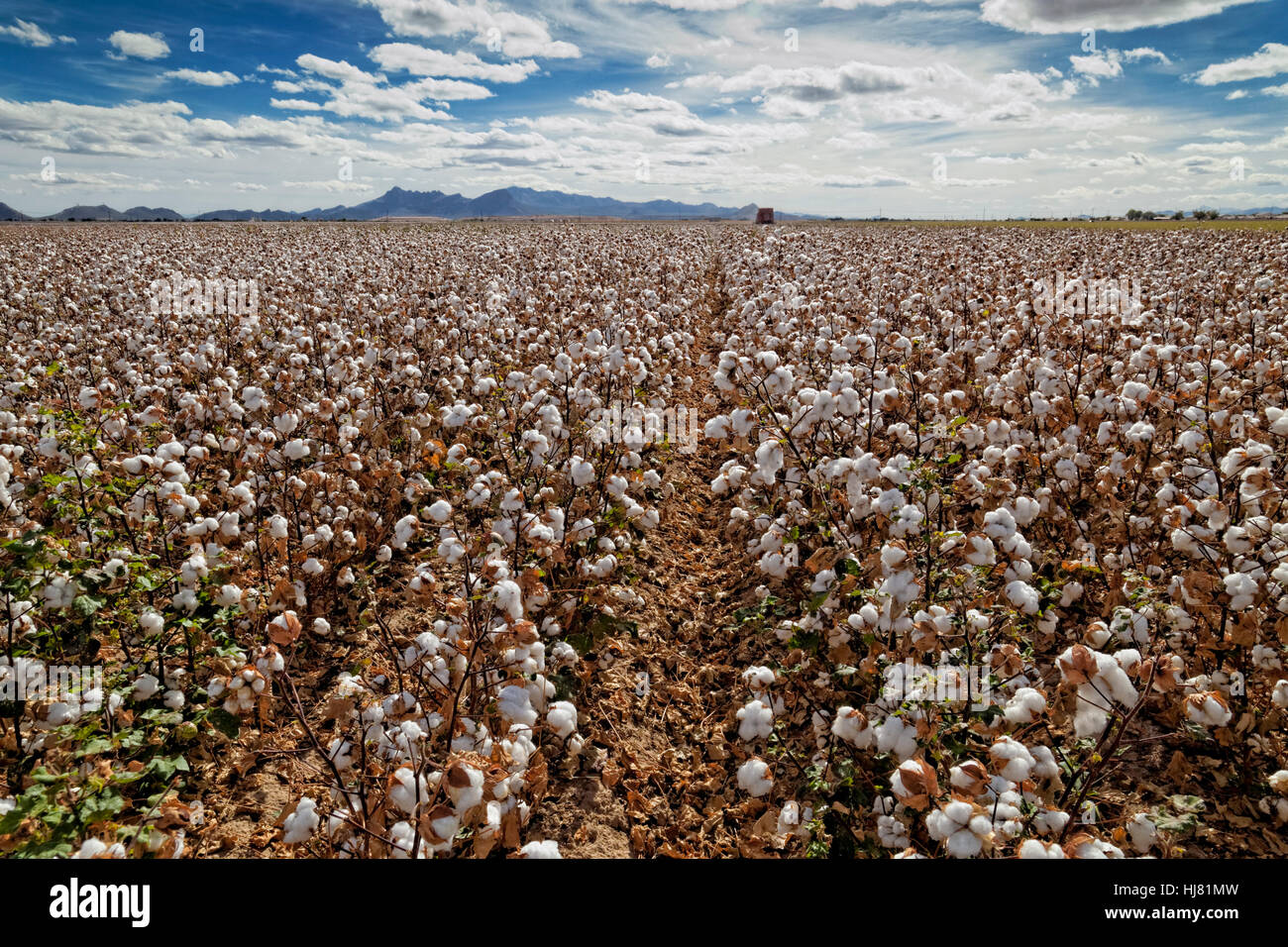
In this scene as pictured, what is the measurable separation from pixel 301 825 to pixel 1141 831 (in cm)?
345

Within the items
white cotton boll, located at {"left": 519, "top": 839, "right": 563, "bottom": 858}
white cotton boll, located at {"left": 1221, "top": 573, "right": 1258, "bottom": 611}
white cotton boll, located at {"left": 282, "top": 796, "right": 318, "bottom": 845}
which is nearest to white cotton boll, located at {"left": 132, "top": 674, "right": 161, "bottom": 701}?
white cotton boll, located at {"left": 282, "top": 796, "right": 318, "bottom": 845}

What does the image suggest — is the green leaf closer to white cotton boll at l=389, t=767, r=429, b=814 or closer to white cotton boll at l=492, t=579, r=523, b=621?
white cotton boll at l=389, t=767, r=429, b=814

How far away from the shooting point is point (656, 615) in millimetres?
6000

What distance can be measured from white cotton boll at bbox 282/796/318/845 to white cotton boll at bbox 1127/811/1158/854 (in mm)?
3369

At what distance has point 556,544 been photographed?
182 inches

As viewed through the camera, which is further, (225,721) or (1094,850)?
(225,721)

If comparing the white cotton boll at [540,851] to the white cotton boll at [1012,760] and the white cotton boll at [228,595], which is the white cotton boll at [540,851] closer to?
the white cotton boll at [1012,760]

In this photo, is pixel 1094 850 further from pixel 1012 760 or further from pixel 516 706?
pixel 516 706

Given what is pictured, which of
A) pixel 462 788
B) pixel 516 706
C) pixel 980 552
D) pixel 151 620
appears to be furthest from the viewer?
pixel 151 620

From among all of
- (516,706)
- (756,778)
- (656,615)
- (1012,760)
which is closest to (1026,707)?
(1012,760)

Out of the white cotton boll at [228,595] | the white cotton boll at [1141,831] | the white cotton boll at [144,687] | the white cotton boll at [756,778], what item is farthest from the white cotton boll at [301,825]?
the white cotton boll at [1141,831]

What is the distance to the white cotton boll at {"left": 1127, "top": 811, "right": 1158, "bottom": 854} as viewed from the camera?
2.79 meters

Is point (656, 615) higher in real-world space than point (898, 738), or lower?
lower
